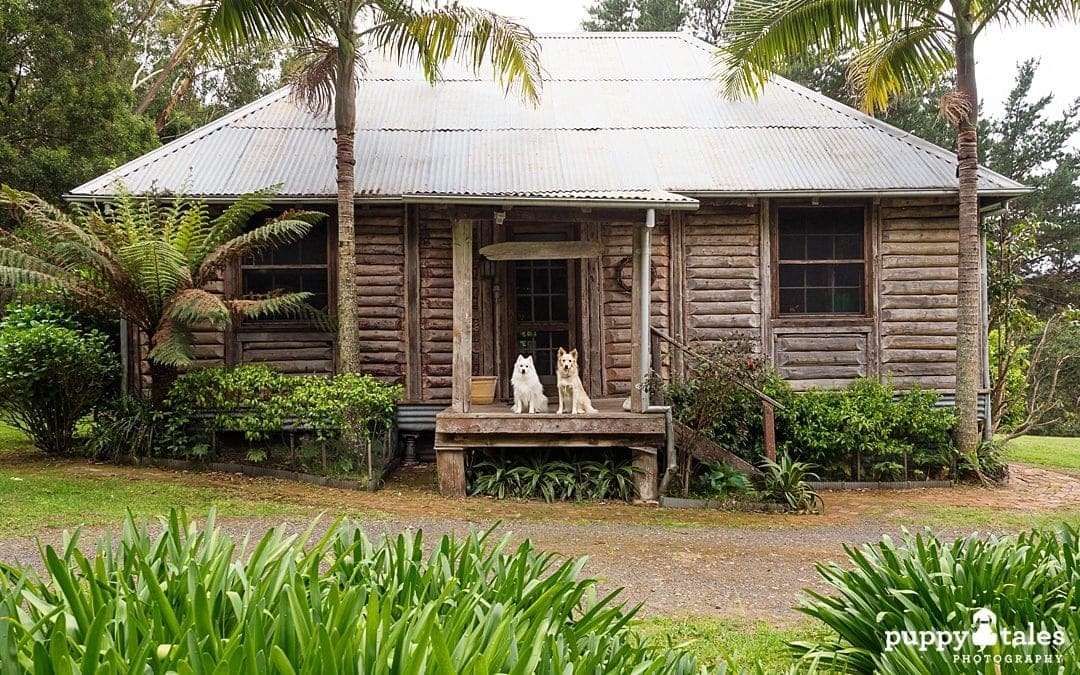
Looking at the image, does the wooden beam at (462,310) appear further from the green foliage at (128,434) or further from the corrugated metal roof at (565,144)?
the green foliage at (128,434)

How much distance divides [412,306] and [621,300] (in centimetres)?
297

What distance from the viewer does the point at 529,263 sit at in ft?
37.6

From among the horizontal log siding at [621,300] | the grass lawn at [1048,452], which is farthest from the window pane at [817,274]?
the grass lawn at [1048,452]

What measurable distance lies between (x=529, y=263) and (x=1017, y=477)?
7593 millimetres

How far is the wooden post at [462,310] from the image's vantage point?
8.94 meters

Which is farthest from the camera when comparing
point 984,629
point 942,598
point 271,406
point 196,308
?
point 271,406

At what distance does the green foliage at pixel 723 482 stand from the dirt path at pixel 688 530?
0.49m

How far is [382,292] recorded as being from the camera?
10.9 m

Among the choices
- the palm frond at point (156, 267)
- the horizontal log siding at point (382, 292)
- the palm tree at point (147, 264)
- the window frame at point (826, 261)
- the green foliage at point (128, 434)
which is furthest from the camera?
the window frame at point (826, 261)

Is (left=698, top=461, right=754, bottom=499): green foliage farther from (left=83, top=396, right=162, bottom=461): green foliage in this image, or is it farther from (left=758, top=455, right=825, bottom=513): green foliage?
(left=83, top=396, right=162, bottom=461): green foliage

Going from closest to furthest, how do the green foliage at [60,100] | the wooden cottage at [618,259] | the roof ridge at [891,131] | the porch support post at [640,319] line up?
the porch support post at [640,319], the wooden cottage at [618,259], the roof ridge at [891,131], the green foliage at [60,100]

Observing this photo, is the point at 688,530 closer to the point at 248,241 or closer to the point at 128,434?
the point at 248,241

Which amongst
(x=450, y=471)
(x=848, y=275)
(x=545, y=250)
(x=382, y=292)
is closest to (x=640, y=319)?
(x=545, y=250)

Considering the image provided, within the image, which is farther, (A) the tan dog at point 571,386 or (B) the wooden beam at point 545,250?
(B) the wooden beam at point 545,250
